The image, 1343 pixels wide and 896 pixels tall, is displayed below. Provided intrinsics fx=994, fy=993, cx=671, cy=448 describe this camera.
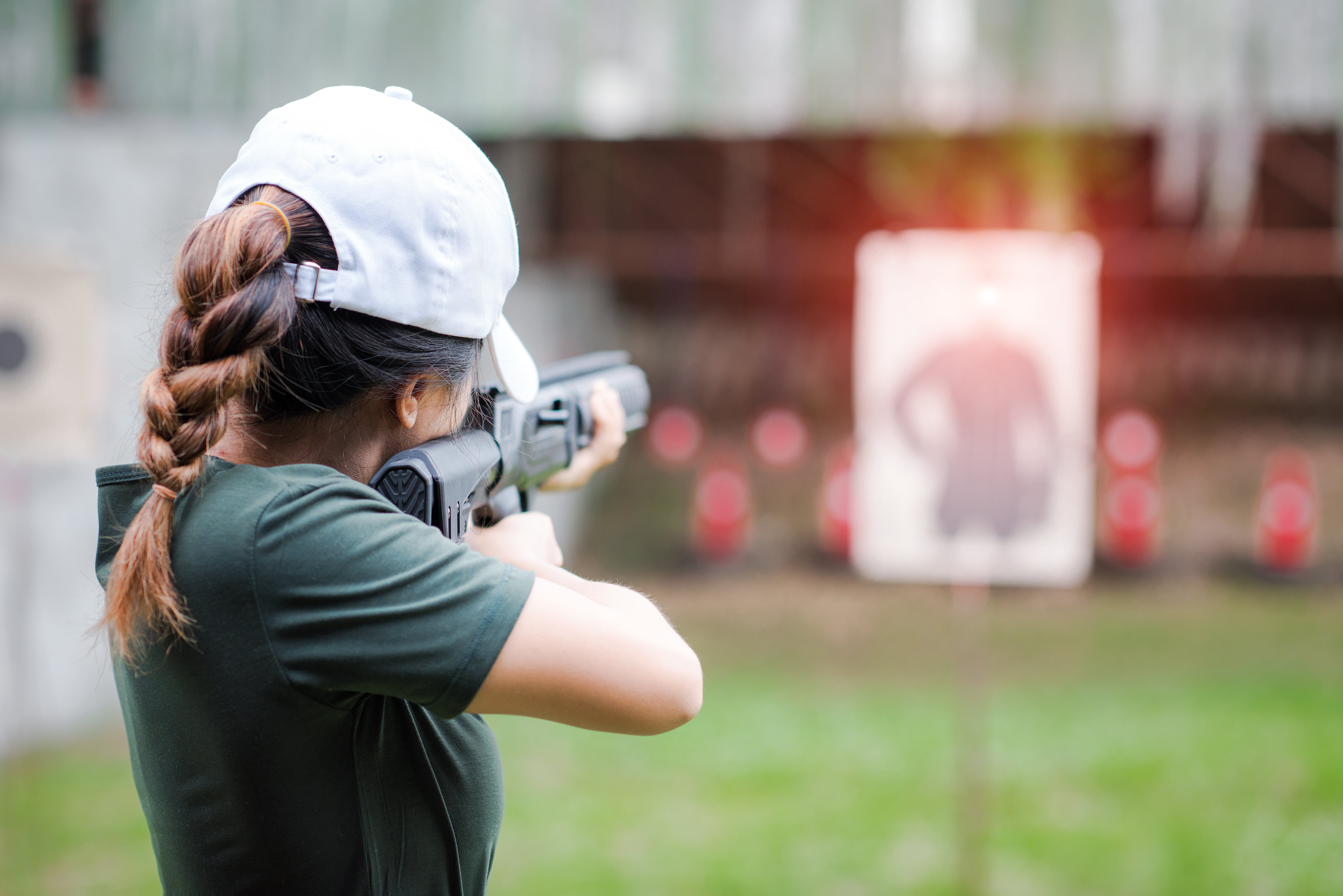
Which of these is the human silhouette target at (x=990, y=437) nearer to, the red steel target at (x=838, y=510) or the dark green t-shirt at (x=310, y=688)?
the red steel target at (x=838, y=510)

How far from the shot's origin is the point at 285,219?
1.89 ft

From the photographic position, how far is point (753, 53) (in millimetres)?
3438

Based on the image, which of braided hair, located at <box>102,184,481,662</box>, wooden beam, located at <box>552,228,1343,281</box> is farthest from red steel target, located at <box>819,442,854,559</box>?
braided hair, located at <box>102,184,481,662</box>

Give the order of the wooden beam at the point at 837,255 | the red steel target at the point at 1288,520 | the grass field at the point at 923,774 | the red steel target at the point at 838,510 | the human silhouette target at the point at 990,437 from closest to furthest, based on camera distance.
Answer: the grass field at the point at 923,774 < the human silhouette target at the point at 990,437 < the red steel target at the point at 1288,520 < the red steel target at the point at 838,510 < the wooden beam at the point at 837,255

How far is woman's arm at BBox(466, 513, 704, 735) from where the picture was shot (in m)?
0.56

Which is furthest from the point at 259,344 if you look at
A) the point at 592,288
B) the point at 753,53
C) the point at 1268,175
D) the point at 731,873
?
the point at 1268,175

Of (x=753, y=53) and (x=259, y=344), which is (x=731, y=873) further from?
(x=753, y=53)

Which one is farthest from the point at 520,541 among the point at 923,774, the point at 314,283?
the point at 923,774

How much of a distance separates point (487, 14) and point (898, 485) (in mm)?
2155

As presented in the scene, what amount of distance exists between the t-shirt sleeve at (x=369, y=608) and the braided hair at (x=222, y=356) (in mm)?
57

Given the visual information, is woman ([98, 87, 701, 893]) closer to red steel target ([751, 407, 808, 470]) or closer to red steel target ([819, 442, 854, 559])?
red steel target ([819, 442, 854, 559])

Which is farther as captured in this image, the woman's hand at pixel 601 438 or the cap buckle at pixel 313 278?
the woman's hand at pixel 601 438

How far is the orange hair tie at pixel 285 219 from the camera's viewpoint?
22.5 inches

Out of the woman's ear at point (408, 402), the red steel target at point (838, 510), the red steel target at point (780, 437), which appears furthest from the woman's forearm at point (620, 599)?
the red steel target at point (780, 437)
